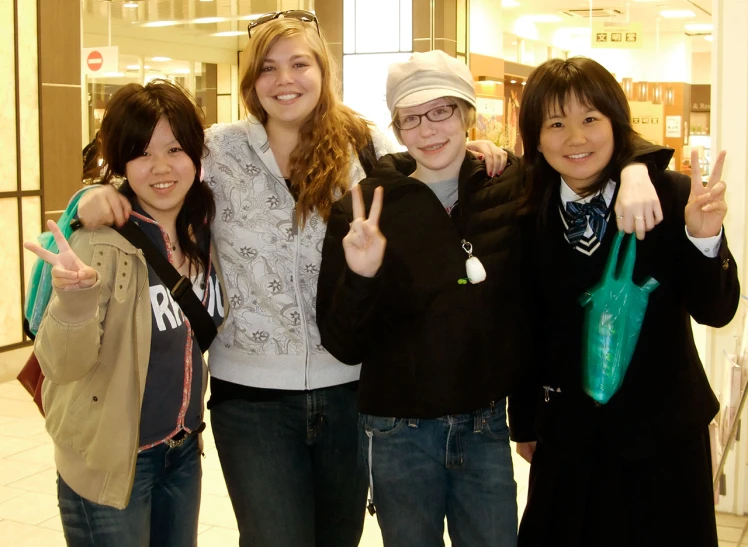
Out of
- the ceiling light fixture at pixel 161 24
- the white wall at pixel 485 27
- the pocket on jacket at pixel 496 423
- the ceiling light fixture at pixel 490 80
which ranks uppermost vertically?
the ceiling light fixture at pixel 161 24

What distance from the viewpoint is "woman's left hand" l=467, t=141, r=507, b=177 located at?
2107 mm

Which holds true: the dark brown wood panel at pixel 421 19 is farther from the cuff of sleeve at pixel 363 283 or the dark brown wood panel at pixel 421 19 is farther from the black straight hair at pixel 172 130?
the cuff of sleeve at pixel 363 283

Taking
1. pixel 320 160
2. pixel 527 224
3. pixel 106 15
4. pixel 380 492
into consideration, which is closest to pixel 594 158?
pixel 527 224

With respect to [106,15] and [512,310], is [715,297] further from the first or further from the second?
[106,15]

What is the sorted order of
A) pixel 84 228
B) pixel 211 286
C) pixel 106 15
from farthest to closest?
pixel 106 15, pixel 211 286, pixel 84 228

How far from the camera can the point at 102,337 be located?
1939 millimetres

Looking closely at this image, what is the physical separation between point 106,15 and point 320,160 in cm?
1275

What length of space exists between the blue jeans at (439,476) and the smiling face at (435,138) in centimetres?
62

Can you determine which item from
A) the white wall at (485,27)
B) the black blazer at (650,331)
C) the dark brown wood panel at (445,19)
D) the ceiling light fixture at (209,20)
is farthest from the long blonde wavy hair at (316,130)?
the ceiling light fixture at (209,20)

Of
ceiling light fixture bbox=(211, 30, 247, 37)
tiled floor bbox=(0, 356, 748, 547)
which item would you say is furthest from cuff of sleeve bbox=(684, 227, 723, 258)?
ceiling light fixture bbox=(211, 30, 247, 37)

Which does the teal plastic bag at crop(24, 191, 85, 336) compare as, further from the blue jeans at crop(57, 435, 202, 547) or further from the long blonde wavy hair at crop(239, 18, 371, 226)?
the long blonde wavy hair at crop(239, 18, 371, 226)

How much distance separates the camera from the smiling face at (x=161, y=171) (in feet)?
6.89

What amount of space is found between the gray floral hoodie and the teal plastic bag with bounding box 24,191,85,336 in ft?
1.38

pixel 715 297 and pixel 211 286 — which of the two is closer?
pixel 715 297
